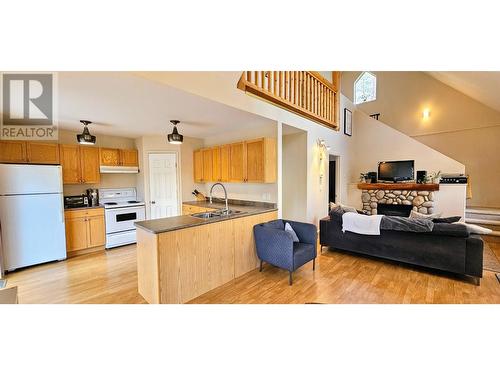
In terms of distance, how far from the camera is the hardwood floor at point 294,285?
2312mm

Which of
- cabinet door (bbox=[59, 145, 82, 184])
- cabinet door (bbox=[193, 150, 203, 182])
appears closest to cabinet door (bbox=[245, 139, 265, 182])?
cabinet door (bbox=[193, 150, 203, 182])

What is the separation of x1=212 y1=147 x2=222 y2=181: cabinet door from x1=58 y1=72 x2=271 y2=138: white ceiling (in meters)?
0.37

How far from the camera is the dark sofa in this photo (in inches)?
100

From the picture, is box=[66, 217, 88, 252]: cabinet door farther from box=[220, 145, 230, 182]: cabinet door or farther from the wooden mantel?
the wooden mantel

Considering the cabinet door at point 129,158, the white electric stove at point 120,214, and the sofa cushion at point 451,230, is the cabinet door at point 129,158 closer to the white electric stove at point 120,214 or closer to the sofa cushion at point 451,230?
the white electric stove at point 120,214

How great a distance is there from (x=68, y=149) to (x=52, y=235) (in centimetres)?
147

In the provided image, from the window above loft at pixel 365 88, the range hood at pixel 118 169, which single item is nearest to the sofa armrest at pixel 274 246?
the range hood at pixel 118 169

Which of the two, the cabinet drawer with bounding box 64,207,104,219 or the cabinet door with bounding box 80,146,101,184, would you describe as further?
the cabinet door with bounding box 80,146,101,184

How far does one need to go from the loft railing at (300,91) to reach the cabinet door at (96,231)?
11.0ft

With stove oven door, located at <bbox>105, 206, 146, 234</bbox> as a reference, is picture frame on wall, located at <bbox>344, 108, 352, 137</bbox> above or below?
above

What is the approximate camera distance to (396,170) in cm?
571

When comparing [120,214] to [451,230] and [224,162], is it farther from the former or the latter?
[451,230]
